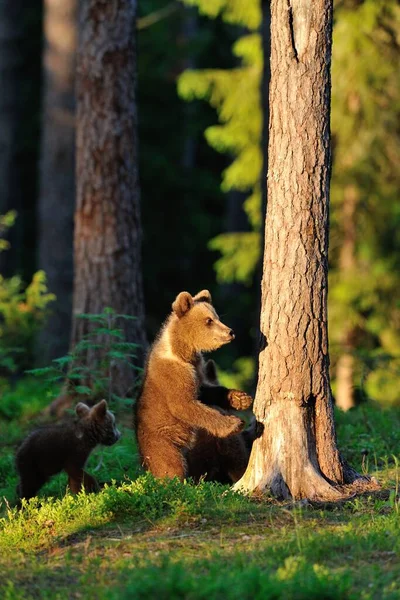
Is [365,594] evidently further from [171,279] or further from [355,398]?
[171,279]

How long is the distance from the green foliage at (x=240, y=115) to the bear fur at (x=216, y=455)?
39.2 ft

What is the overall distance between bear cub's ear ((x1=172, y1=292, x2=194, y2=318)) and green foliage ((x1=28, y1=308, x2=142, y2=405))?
4.86 feet

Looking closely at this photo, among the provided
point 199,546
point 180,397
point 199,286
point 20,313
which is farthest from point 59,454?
point 199,286

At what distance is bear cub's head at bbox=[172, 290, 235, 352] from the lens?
9.11 meters

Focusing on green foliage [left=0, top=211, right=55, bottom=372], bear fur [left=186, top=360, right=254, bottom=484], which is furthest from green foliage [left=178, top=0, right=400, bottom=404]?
bear fur [left=186, top=360, right=254, bottom=484]

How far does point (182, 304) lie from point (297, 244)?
1.41 metres

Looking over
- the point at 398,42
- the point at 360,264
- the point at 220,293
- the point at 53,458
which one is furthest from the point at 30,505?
the point at 220,293

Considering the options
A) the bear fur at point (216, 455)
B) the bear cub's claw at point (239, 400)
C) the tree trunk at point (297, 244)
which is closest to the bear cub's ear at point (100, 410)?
the bear fur at point (216, 455)

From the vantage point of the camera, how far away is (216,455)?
948 centimetres

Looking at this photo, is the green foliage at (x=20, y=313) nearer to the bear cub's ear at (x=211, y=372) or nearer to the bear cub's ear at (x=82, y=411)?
the bear cub's ear at (x=82, y=411)

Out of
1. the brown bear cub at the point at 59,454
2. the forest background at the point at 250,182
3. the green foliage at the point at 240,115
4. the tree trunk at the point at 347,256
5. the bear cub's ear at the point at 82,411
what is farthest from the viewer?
the green foliage at the point at 240,115

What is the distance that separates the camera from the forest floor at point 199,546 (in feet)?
19.5

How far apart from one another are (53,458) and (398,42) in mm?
12568

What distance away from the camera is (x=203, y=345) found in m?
9.17
